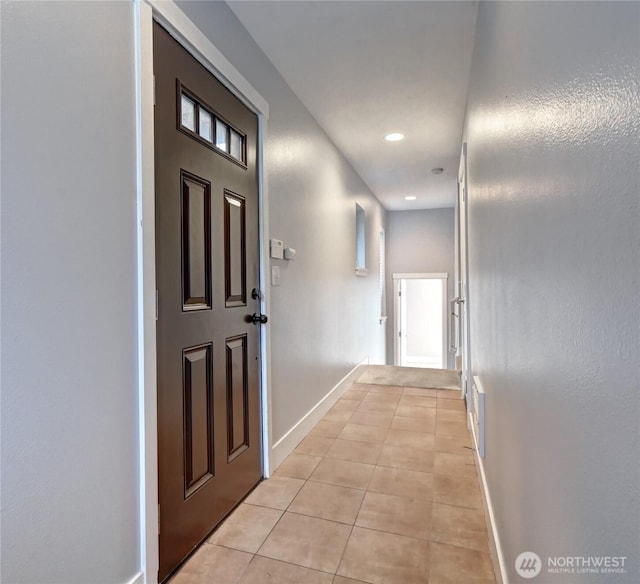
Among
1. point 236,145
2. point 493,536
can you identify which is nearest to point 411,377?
point 493,536

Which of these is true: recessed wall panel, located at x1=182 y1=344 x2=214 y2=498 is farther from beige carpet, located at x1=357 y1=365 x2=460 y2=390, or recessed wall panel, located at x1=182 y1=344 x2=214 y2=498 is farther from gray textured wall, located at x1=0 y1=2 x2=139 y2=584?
beige carpet, located at x1=357 y1=365 x2=460 y2=390

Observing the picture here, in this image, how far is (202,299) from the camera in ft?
5.25

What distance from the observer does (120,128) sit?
1.18 metres

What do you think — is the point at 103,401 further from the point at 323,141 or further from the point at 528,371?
the point at 323,141

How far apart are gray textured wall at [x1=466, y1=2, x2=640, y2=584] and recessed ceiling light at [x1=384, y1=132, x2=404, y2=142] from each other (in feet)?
7.12

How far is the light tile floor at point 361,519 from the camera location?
55.7 inches

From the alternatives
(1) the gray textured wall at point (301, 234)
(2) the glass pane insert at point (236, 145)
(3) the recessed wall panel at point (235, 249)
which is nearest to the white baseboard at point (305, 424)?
(1) the gray textured wall at point (301, 234)

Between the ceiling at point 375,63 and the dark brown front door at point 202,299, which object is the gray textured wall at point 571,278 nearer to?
the ceiling at point 375,63

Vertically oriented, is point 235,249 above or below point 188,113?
below

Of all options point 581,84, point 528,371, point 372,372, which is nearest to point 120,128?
point 581,84

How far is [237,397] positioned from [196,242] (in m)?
0.79

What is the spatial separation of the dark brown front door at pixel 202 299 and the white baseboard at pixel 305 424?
0.21 m

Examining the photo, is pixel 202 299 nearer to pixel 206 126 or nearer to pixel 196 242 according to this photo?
pixel 196 242

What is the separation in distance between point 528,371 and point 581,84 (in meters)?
0.63
